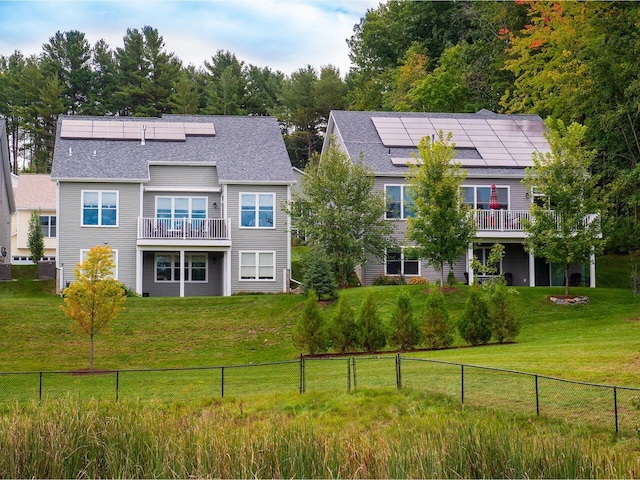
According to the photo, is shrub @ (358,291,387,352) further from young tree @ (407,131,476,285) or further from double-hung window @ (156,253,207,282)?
double-hung window @ (156,253,207,282)

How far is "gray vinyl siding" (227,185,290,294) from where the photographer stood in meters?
39.6

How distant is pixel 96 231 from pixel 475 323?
62.0ft

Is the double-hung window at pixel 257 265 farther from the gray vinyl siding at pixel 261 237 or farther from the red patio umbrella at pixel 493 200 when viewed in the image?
the red patio umbrella at pixel 493 200

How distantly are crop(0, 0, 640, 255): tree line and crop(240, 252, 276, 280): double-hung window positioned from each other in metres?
14.5

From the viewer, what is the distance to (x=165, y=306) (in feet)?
110

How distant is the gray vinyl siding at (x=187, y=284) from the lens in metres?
40.0

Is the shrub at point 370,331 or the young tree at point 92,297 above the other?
the young tree at point 92,297

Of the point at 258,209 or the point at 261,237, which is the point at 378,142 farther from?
the point at 261,237

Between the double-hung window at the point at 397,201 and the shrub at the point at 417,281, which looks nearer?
the shrub at the point at 417,281

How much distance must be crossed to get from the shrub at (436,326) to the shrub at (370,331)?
4.27 feet

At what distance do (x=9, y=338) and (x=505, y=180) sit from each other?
2272cm

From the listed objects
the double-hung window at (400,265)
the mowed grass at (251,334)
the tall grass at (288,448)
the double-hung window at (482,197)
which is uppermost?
the double-hung window at (482,197)

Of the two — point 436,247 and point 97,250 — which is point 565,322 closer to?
point 436,247

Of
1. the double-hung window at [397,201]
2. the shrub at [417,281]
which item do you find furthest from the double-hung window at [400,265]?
the double-hung window at [397,201]
